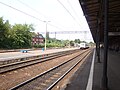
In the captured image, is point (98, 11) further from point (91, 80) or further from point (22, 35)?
point (22, 35)

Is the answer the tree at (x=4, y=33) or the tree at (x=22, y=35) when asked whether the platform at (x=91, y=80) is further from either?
the tree at (x=22, y=35)

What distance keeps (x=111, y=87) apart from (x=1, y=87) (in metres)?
4.91

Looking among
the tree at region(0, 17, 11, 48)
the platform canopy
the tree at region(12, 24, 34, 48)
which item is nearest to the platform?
the platform canopy

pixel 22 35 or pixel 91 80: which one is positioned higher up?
pixel 22 35

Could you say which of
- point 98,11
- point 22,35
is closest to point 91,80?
point 98,11

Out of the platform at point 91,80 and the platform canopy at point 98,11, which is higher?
the platform canopy at point 98,11

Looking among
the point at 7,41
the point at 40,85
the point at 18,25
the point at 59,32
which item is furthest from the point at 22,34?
the point at 40,85

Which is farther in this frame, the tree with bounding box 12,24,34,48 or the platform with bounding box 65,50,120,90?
the tree with bounding box 12,24,34,48

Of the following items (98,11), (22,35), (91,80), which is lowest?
(91,80)

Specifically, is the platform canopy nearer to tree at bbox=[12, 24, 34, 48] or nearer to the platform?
the platform

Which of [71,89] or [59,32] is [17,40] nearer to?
[59,32]

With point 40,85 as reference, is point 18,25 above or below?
above

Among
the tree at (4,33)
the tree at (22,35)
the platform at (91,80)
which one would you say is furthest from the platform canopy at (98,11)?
the tree at (22,35)

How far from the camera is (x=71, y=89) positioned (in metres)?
10.1
